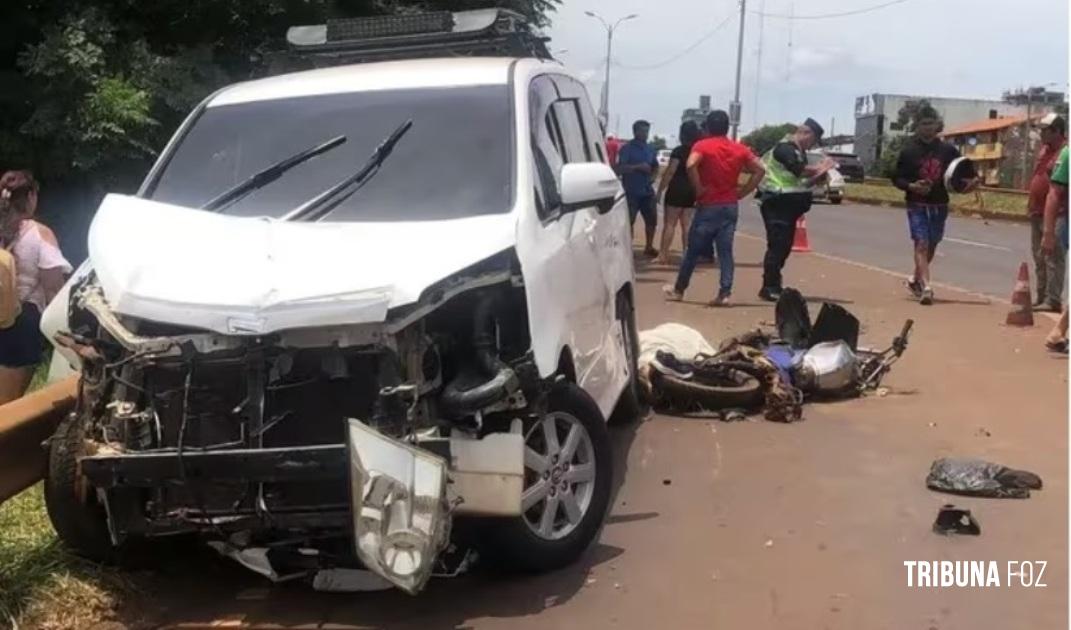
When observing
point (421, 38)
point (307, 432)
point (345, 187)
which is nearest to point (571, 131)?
point (421, 38)

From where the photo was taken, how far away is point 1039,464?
6.39m

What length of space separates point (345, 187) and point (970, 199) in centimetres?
3172

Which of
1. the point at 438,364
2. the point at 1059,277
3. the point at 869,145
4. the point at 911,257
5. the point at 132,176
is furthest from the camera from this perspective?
the point at 869,145

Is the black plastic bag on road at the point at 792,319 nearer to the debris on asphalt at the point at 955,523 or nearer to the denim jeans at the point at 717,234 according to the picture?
the denim jeans at the point at 717,234

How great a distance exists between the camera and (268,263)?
444 centimetres

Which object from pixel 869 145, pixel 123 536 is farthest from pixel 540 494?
pixel 869 145

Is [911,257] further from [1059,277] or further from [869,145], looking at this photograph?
[869,145]

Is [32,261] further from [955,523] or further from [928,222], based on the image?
[928,222]

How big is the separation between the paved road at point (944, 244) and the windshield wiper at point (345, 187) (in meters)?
9.54

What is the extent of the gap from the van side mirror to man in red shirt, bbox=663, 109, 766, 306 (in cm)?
610

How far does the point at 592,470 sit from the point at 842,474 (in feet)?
5.91

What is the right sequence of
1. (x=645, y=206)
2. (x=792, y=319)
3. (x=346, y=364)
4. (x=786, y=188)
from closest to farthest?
(x=346, y=364) < (x=792, y=319) < (x=786, y=188) < (x=645, y=206)

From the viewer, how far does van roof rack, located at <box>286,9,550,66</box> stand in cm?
704

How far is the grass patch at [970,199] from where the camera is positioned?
104 ft
